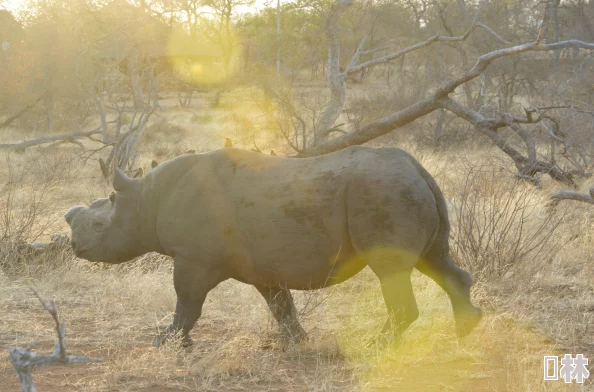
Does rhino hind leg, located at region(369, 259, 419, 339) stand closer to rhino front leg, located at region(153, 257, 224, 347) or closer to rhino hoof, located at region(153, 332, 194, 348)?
rhino front leg, located at region(153, 257, 224, 347)

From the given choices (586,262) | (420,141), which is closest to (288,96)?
(420,141)

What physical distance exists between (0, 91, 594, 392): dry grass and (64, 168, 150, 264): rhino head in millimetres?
623

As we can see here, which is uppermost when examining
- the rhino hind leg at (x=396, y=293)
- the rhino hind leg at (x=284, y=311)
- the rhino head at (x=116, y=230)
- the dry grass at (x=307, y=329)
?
the rhino head at (x=116, y=230)

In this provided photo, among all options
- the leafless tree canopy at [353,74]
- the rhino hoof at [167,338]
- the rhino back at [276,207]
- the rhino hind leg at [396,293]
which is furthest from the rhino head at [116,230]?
the leafless tree canopy at [353,74]

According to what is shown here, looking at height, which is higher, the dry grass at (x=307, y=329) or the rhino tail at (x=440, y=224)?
the rhino tail at (x=440, y=224)

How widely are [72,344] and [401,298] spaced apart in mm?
2560

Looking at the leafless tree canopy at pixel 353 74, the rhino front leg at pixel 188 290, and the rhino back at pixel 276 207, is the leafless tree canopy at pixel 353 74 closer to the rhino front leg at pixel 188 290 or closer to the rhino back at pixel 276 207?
the rhino back at pixel 276 207

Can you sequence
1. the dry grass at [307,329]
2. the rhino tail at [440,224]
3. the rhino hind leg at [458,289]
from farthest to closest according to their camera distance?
1. the rhino hind leg at [458,289]
2. the rhino tail at [440,224]
3. the dry grass at [307,329]

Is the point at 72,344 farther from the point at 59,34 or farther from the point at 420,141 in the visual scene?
the point at 59,34

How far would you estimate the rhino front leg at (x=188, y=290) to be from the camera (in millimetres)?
5637

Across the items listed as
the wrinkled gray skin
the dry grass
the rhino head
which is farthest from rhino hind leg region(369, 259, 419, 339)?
the rhino head

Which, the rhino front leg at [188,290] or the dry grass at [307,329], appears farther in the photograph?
the rhino front leg at [188,290]

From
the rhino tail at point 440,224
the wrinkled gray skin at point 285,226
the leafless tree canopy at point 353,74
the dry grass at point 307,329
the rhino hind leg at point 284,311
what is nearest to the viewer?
the dry grass at point 307,329

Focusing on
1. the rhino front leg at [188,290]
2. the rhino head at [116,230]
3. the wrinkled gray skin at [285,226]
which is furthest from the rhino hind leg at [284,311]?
the rhino head at [116,230]
